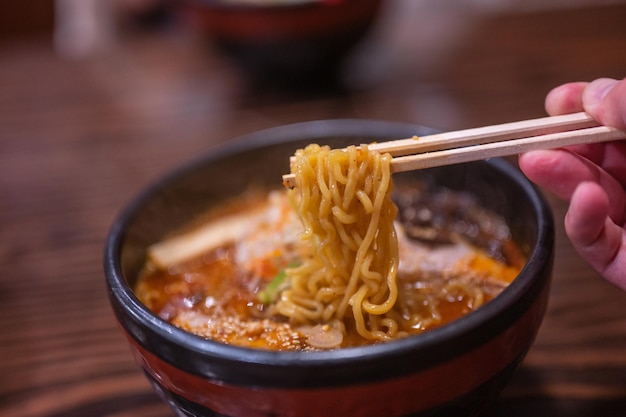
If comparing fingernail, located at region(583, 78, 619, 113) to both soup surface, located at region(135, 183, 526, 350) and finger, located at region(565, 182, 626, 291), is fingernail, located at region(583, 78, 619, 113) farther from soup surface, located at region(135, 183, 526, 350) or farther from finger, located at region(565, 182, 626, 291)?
soup surface, located at region(135, 183, 526, 350)

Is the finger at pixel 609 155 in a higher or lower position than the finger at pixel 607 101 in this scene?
lower

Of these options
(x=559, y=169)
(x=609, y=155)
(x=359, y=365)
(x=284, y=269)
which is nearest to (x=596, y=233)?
(x=559, y=169)

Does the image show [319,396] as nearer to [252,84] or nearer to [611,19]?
[252,84]

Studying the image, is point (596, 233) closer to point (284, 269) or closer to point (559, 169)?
point (559, 169)

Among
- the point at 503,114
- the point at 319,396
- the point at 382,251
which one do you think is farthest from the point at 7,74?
the point at 319,396

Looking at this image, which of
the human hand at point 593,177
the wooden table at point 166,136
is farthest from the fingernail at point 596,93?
the wooden table at point 166,136

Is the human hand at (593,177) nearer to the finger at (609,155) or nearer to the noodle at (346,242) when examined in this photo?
the finger at (609,155)
